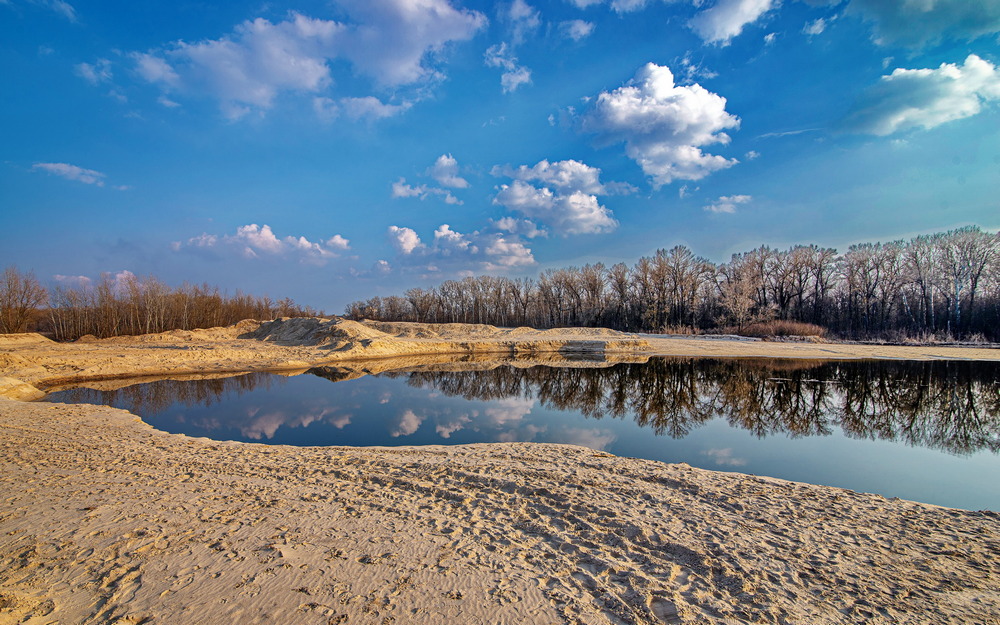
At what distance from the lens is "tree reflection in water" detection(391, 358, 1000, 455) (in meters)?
9.75

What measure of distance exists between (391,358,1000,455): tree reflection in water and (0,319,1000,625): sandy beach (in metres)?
4.64

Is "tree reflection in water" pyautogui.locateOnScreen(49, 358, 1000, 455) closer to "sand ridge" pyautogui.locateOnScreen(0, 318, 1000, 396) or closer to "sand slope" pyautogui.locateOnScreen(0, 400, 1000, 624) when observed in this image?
"sand ridge" pyautogui.locateOnScreen(0, 318, 1000, 396)

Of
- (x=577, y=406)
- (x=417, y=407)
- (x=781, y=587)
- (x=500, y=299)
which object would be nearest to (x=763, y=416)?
(x=577, y=406)

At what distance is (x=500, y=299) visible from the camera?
2704 inches

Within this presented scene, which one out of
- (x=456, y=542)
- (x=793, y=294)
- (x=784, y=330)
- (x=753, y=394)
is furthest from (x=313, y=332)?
(x=793, y=294)

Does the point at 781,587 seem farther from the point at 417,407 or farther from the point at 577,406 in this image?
the point at 417,407

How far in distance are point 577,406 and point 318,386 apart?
1081 centimetres

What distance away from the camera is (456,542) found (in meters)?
3.80

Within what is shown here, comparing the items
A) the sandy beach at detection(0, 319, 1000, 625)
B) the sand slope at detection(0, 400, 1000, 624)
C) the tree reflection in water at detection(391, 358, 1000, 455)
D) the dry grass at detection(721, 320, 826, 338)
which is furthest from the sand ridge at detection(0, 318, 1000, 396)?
the sand slope at detection(0, 400, 1000, 624)

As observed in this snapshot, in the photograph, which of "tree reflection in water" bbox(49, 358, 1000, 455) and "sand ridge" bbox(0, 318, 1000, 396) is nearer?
"tree reflection in water" bbox(49, 358, 1000, 455)

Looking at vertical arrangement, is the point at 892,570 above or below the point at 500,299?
below

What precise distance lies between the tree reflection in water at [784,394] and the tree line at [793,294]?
24.3 m

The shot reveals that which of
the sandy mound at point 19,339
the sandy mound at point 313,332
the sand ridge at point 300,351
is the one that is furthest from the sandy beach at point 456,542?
the sandy mound at point 19,339

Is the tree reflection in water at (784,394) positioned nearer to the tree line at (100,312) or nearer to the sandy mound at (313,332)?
the sandy mound at (313,332)
